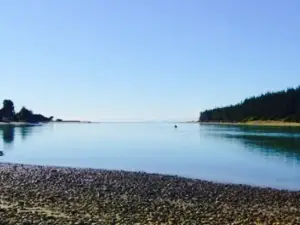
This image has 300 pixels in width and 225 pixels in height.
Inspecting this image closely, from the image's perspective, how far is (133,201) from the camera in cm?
2841

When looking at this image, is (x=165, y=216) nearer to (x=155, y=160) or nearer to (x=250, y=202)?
(x=250, y=202)

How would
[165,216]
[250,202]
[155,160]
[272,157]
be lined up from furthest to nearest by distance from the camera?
[272,157] → [155,160] → [250,202] → [165,216]

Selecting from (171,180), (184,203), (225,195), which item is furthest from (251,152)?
(184,203)

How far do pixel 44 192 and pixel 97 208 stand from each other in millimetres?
7083

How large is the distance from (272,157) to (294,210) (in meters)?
44.9

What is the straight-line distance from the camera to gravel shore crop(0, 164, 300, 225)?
72.9ft

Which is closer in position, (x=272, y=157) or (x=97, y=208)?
(x=97, y=208)

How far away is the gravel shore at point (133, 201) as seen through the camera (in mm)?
22219

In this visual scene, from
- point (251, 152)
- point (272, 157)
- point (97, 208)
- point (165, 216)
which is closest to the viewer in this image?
point (165, 216)

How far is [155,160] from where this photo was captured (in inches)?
2628

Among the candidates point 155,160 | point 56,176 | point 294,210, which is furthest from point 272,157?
point 294,210

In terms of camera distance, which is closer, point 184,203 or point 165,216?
point 165,216

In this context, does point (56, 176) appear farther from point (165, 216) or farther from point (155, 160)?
point (155, 160)

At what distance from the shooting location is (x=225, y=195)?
3300cm
